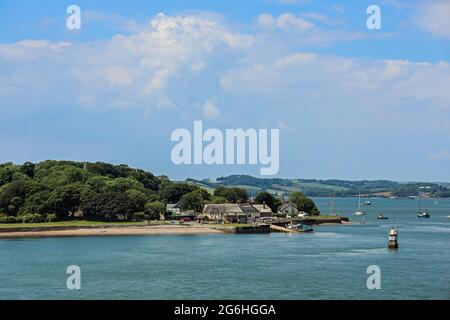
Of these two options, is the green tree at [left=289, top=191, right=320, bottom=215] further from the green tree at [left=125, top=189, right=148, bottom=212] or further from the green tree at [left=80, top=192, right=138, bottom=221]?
the green tree at [left=80, top=192, right=138, bottom=221]

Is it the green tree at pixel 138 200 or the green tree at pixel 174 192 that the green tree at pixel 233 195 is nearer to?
the green tree at pixel 174 192

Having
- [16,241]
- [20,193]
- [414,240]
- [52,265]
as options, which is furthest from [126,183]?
[52,265]

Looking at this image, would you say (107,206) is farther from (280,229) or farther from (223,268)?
(223,268)

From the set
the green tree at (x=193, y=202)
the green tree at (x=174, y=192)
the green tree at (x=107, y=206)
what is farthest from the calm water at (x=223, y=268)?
the green tree at (x=174, y=192)

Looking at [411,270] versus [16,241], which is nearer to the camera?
[411,270]

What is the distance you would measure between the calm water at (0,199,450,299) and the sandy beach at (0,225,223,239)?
17.4 feet

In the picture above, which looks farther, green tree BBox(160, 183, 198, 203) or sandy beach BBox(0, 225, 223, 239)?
green tree BBox(160, 183, 198, 203)

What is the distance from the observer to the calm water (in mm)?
36219

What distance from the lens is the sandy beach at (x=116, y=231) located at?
2980 inches

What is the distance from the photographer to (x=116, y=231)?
78375 mm

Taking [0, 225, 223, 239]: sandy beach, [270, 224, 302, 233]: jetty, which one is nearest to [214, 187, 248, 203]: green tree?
[270, 224, 302, 233]: jetty

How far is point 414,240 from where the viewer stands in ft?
232
